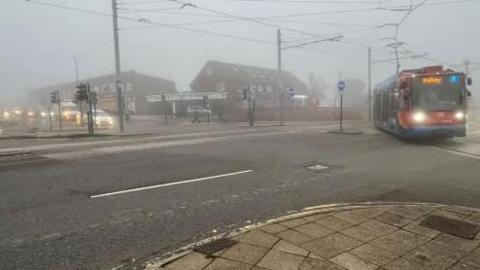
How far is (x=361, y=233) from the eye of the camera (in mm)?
5305

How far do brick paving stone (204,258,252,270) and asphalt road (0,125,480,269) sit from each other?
88cm

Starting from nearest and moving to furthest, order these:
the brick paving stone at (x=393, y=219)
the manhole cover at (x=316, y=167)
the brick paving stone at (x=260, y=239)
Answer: the brick paving stone at (x=260, y=239) < the brick paving stone at (x=393, y=219) < the manhole cover at (x=316, y=167)

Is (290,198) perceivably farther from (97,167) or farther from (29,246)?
(97,167)

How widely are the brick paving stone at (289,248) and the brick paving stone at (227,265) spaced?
56 cm

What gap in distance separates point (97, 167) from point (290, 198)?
5.54 meters

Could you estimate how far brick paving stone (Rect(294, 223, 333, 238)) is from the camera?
525 cm

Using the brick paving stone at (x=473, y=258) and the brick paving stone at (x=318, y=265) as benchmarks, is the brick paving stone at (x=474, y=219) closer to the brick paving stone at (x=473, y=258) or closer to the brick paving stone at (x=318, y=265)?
the brick paving stone at (x=473, y=258)

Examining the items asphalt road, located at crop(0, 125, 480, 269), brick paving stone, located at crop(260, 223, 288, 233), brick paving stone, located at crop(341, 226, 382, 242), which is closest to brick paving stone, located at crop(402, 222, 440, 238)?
brick paving stone, located at crop(341, 226, 382, 242)

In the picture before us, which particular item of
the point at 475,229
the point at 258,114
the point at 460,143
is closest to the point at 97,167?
the point at 475,229

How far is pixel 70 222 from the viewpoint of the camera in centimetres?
621

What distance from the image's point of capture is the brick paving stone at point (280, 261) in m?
4.31

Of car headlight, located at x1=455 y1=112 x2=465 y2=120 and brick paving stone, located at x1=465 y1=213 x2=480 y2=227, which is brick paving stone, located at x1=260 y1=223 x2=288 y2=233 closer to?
brick paving stone, located at x1=465 y1=213 x2=480 y2=227

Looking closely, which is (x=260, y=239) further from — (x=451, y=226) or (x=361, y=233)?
(x=451, y=226)

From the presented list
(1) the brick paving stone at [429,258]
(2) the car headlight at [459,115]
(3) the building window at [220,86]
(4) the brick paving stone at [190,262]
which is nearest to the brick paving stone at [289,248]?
(4) the brick paving stone at [190,262]
